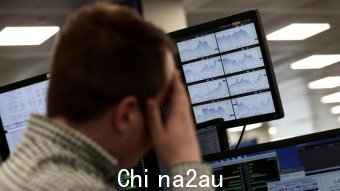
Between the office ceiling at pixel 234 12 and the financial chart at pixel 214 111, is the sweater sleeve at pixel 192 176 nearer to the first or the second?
the financial chart at pixel 214 111

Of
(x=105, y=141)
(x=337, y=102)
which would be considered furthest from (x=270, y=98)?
(x=337, y=102)

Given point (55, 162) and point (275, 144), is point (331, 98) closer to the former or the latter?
point (275, 144)

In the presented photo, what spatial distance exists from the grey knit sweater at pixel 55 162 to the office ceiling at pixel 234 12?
133 inches

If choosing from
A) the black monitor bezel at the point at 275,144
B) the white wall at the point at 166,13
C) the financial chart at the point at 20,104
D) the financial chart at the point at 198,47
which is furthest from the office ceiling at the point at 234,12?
the black monitor bezel at the point at 275,144

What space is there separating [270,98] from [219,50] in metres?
0.23

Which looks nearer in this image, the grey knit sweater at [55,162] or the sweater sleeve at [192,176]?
the grey knit sweater at [55,162]

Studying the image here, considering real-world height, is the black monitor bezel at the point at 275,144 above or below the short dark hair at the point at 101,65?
below

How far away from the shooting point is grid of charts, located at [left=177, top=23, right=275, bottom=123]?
5.84ft

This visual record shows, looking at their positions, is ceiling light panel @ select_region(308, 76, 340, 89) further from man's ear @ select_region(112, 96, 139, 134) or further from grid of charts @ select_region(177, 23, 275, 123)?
man's ear @ select_region(112, 96, 139, 134)

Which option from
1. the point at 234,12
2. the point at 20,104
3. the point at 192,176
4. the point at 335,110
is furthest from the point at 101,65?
the point at 335,110

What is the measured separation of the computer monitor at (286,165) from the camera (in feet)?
4.85

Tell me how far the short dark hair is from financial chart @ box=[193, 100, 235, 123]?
964 millimetres

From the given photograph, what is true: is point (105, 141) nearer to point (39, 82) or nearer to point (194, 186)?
point (194, 186)

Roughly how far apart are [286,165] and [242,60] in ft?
1.36
